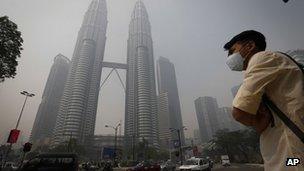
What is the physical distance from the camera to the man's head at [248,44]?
168cm

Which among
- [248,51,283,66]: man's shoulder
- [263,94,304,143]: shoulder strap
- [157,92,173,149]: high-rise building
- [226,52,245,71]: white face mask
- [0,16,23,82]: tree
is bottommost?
[263,94,304,143]: shoulder strap

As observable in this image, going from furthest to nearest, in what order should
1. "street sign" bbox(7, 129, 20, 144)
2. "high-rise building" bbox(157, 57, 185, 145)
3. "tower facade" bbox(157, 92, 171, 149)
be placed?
"high-rise building" bbox(157, 57, 185, 145), "tower facade" bbox(157, 92, 171, 149), "street sign" bbox(7, 129, 20, 144)

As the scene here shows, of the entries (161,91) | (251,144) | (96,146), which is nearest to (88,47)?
(96,146)

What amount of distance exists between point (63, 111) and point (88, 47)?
137ft

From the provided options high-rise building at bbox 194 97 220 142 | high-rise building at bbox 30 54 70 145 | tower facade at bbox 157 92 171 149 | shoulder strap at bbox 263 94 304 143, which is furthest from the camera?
high-rise building at bbox 194 97 220 142

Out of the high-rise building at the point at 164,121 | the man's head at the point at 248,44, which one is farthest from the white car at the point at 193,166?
the high-rise building at the point at 164,121

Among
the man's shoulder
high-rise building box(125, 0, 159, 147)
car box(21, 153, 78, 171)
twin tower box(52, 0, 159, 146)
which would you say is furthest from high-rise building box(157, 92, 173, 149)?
the man's shoulder

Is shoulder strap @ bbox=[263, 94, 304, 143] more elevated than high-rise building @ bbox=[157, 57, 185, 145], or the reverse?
high-rise building @ bbox=[157, 57, 185, 145]

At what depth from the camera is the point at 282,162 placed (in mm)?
1113

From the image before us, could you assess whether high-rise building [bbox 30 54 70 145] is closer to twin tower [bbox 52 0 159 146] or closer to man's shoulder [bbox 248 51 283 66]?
twin tower [bbox 52 0 159 146]

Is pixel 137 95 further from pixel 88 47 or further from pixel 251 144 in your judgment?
pixel 251 144

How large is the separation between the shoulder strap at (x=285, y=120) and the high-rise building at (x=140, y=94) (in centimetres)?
10910

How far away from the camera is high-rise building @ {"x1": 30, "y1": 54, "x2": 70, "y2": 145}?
131m

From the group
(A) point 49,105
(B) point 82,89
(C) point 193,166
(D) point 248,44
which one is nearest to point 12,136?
(C) point 193,166
